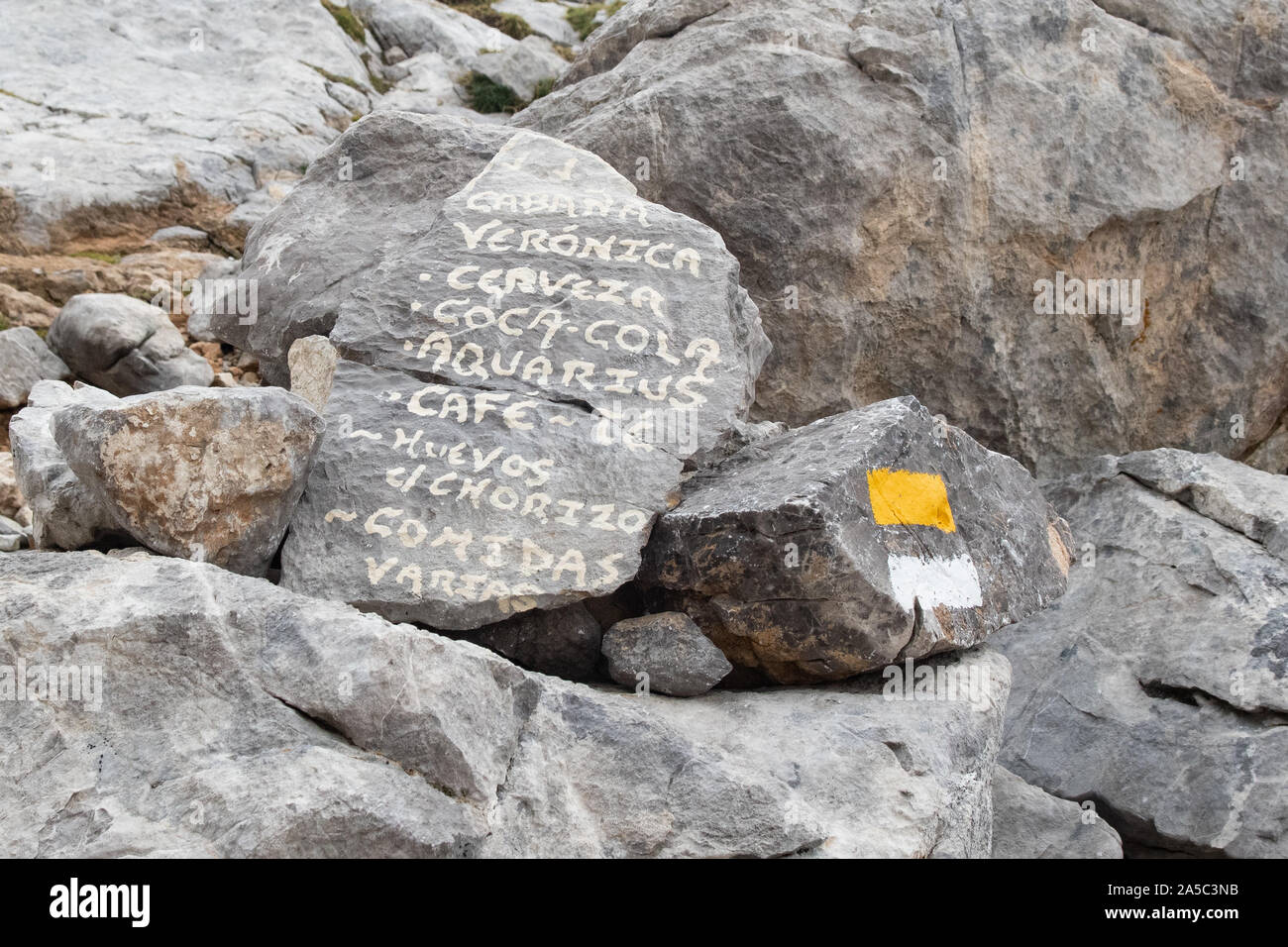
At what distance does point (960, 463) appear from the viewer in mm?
4609

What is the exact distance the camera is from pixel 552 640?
4.20 m

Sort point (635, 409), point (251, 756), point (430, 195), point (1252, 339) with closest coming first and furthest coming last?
point (251, 756) → point (635, 409) → point (430, 195) → point (1252, 339)

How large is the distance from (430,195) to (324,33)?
10.7 meters

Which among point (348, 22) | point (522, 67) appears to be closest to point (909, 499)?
point (522, 67)

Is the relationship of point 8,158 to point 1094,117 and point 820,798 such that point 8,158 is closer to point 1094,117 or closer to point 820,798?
point 1094,117

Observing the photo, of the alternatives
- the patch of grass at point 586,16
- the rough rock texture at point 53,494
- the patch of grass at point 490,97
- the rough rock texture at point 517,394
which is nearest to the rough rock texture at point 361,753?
the rough rock texture at point 53,494

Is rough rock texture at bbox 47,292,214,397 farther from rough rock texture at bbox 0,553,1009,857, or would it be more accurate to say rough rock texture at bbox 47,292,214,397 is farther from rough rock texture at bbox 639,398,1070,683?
rough rock texture at bbox 639,398,1070,683

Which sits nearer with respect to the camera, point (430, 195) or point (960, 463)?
point (960, 463)

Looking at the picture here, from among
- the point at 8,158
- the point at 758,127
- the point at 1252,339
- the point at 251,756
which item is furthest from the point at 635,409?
the point at 8,158

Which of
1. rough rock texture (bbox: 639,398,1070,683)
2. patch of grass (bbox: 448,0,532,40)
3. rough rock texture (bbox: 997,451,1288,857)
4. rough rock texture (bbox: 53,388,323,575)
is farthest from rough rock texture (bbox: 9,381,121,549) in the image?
patch of grass (bbox: 448,0,532,40)

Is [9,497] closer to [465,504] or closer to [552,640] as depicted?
[465,504]

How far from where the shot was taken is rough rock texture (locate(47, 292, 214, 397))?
7.83 meters

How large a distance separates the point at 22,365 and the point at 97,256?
9.78 ft

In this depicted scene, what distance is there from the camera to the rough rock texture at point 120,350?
783 cm
